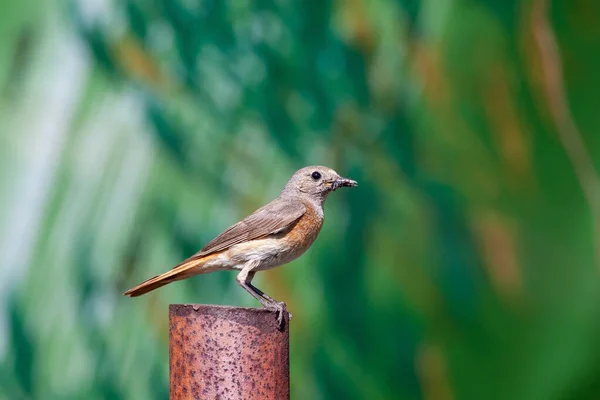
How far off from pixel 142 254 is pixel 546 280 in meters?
3.13

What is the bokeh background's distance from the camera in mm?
6668

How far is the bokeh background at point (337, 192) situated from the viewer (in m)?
6.67

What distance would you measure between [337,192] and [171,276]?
2.76 m

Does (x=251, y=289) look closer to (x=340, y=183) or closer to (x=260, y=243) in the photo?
(x=260, y=243)

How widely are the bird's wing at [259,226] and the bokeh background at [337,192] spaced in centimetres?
190

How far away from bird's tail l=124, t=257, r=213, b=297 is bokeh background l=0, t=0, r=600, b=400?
2089 millimetres

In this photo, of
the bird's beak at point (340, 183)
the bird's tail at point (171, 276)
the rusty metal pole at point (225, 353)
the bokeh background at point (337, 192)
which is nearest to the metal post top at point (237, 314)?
the rusty metal pole at point (225, 353)

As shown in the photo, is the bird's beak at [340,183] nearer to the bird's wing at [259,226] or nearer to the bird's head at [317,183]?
the bird's head at [317,183]

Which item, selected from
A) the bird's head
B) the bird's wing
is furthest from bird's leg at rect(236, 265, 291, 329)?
the bird's head

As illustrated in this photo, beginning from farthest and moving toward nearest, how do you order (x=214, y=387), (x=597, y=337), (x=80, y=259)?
1. (x=597, y=337)
2. (x=80, y=259)
3. (x=214, y=387)

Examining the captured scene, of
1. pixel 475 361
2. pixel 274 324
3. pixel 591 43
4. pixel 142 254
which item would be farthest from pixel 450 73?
pixel 274 324

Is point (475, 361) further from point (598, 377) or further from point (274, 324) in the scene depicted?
point (274, 324)

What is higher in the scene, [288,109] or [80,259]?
[288,109]

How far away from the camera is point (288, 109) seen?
7102 millimetres
